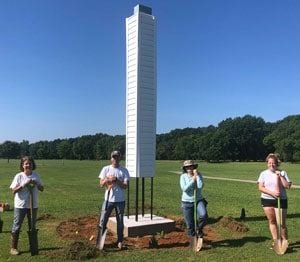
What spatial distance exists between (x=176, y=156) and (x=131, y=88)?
119m

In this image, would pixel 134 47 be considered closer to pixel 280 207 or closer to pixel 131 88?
pixel 131 88

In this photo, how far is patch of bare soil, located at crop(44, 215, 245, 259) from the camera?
702cm

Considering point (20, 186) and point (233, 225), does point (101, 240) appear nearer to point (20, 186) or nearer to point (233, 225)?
point (20, 186)

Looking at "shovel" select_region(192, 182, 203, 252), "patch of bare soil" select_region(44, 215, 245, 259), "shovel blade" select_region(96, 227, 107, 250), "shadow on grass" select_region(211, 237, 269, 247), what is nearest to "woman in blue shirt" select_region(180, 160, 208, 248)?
"shovel" select_region(192, 182, 203, 252)

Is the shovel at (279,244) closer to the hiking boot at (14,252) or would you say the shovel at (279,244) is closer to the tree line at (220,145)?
the hiking boot at (14,252)

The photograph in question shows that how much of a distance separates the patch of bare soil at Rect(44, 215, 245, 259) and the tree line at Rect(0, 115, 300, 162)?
86.7 metres

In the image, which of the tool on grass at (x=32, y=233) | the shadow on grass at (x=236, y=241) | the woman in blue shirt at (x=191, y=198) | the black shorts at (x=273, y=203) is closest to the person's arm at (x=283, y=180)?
the black shorts at (x=273, y=203)

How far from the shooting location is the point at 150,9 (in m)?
9.97

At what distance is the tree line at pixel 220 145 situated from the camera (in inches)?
4080

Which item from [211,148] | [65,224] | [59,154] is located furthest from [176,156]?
[65,224]

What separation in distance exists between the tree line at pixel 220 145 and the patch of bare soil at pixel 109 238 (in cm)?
8674

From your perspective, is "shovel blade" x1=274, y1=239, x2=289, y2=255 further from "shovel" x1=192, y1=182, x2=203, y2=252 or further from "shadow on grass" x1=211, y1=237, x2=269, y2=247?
Result: "shovel" x1=192, y1=182, x2=203, y2=252

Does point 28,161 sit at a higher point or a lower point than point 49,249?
higher

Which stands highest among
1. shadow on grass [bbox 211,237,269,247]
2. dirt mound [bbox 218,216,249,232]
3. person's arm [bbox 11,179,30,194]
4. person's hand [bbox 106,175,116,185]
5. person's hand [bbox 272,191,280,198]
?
person's hand [bbox 106,175,116,185]
